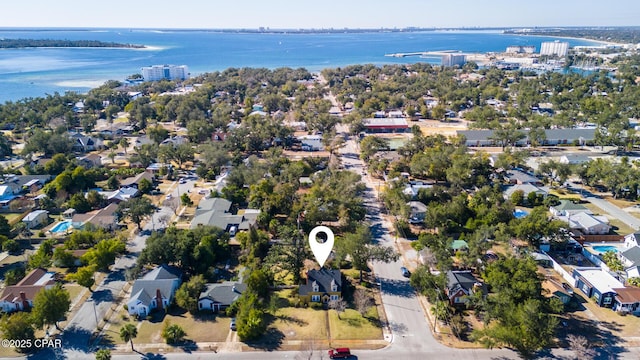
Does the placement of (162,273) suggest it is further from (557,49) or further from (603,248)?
(557,49)

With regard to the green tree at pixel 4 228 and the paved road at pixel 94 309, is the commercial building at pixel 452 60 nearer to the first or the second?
the paved road at pixel 94 309

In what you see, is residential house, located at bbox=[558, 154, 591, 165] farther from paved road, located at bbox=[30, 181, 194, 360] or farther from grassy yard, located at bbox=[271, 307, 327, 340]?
paved road, located at bbox=[30, 181, 194, 360]

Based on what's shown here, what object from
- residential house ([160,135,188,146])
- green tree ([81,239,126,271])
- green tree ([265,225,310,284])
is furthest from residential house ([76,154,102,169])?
green tree ([265,225,310,284])

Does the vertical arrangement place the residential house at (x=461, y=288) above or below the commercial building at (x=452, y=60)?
below

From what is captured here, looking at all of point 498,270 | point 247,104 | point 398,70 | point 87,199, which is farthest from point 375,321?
point 398,70

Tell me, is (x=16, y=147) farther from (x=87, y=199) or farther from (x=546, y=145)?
(x=546, y=145)

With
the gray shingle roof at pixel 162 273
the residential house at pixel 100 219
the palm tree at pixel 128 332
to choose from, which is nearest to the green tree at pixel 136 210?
the residential house at pixel 100 219
